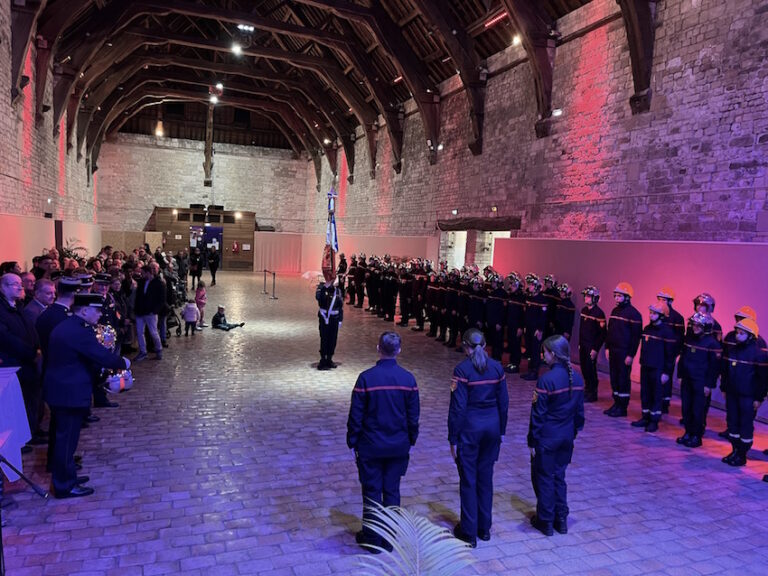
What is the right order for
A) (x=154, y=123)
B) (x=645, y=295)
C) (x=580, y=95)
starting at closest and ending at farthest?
(x=645, y=295)
(x=580, y=95)
(x=154, y=123)

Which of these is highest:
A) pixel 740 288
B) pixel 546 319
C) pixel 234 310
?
pixel 740 288

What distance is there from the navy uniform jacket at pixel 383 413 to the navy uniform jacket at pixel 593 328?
4.90 m

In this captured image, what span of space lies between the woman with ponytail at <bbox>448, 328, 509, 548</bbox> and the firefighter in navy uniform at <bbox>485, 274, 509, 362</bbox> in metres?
6.09

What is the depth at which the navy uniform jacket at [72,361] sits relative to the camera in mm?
4172

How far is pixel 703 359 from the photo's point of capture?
6152 mm

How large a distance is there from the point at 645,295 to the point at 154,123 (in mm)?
28726

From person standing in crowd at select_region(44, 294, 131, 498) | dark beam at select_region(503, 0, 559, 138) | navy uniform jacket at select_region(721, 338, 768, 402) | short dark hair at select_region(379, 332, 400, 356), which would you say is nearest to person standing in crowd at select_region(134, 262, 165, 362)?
person standing in crowd at select_region(44, 294, 131, 498)

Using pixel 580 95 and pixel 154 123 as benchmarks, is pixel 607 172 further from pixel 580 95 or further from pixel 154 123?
pixel 154 123

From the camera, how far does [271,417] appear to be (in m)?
6.59

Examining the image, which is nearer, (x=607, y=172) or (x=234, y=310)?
(x=607, y=172)

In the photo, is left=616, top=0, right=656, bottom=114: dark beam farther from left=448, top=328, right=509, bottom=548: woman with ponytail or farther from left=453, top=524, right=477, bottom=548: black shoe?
left=453, top=524, right=477, bottom=548: black shoe

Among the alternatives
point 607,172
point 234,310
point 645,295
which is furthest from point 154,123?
point 645,295

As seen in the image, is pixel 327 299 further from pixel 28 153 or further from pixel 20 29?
pixel 28 153

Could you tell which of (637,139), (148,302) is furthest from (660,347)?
(148,302)
